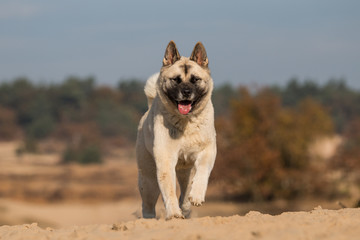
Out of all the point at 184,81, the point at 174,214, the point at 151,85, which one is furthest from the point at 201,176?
the point at 151,85

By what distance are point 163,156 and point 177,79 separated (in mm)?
989

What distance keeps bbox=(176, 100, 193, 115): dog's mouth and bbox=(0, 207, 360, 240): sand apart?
1.49m

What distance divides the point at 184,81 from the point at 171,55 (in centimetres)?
49

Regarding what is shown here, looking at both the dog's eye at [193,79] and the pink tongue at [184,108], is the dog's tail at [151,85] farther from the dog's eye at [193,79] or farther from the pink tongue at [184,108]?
the pink tongue at [184,108]

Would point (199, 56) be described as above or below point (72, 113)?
below

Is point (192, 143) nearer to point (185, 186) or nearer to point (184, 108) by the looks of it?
point (184, 108)

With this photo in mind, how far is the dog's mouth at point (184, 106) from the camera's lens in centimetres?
784

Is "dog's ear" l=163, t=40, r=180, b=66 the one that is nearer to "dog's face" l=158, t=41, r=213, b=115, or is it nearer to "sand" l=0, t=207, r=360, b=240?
"dog's face" l=158, t=41, r=213, b=115

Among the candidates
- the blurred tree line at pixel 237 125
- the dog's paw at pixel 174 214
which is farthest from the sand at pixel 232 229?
the blurred tree line at pixel 237 125

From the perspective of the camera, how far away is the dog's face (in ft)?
26.0

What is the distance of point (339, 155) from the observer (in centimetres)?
2783

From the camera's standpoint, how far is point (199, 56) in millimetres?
8320

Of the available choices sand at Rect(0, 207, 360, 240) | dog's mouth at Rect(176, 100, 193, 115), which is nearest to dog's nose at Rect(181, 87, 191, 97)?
dog's mouth at Rect(176, 100, 193, 115)

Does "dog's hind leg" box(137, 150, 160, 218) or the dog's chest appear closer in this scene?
the dog's chest
